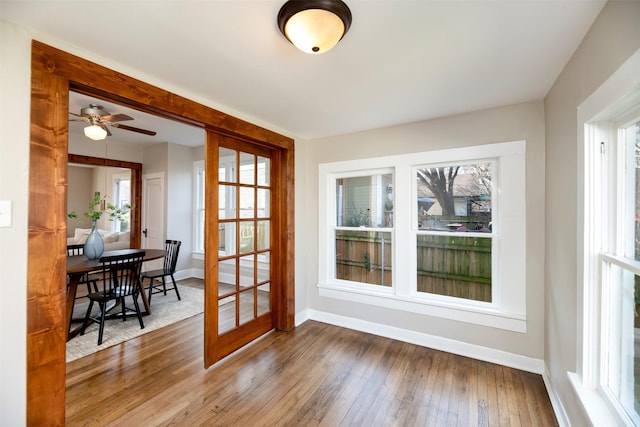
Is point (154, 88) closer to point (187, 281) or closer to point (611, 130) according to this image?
point (611, 130)

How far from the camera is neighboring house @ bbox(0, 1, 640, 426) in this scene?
51.5 inches

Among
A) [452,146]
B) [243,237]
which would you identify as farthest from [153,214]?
[452,146]

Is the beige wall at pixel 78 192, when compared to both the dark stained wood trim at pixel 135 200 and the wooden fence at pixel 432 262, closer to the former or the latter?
the dark stained wood trim at pixel 135 200

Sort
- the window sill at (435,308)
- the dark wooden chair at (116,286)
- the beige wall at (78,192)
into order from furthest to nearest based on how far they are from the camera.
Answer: the beige wall at (78,192) → the dark wooden chair at (116,286) → the window sill at (435,308)

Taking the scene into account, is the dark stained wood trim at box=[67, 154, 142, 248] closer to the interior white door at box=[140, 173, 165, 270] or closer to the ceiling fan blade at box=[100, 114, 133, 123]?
the interior white door at box=[140, 173, 165, 270]

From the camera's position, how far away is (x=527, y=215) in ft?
7.59

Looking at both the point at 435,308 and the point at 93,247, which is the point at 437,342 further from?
the point at 93,247

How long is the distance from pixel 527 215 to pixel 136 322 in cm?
433

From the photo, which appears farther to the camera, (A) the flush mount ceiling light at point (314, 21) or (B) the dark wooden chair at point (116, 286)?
(B) the dark wooden chair at point (116, 286)

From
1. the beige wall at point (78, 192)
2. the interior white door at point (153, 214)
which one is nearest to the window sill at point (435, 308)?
the interior white door at point (153, 214)

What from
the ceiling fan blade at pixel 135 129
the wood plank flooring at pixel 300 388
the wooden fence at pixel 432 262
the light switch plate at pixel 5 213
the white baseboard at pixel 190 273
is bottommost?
the wood plank flooring at pixel 300 388

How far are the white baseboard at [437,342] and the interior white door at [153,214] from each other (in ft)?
11.7

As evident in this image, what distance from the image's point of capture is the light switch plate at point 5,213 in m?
1.29

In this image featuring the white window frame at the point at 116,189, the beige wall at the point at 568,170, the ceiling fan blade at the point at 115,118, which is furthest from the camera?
the white window frame at the point at 116,189
